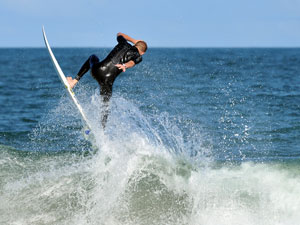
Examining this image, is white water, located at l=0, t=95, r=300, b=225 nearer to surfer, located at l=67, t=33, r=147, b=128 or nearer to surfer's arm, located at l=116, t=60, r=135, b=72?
surfer, located at l=67, t=33, r=147, b=128

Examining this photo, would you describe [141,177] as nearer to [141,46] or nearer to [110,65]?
[110,65]

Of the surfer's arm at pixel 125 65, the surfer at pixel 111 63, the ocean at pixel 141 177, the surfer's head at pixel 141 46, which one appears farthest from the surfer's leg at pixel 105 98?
the surfer's head at pixel 141 46

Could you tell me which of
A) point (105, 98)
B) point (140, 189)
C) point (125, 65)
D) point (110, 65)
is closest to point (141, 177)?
point (140, 189)

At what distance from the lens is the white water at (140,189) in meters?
7.47

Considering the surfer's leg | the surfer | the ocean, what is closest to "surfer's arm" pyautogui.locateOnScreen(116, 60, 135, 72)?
the surfer

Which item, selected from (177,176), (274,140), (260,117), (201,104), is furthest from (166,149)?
(201,104)

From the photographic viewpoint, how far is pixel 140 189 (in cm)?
815

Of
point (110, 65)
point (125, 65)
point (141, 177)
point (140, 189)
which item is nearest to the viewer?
point (140, 189)

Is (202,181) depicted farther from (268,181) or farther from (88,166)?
(88,166)

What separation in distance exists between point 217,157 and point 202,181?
8.30 feet

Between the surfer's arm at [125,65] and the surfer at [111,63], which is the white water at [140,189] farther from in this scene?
the surfer's arm at [125,65]

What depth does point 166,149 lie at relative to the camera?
28.7 feet
